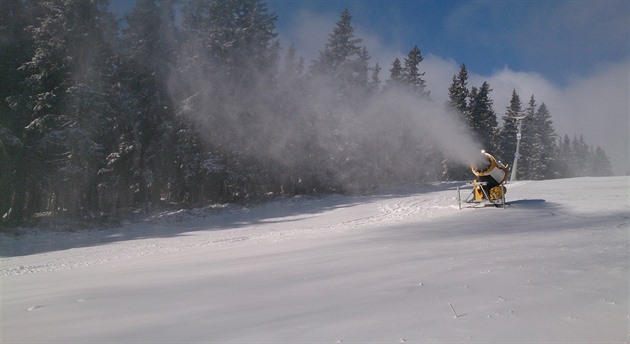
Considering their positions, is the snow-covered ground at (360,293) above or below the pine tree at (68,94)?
below

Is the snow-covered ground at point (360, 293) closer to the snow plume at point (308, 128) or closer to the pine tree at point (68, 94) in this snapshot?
the pine tree at point (68, 94)

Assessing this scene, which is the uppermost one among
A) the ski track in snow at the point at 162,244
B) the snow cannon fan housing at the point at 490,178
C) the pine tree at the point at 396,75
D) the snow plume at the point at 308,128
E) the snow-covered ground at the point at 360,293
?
the pine tree at the point at 396,75

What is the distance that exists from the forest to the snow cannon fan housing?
3.26 metres

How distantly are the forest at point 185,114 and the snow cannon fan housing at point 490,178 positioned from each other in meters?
3.26

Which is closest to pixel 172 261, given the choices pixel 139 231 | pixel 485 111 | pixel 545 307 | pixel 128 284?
pixel 128 284

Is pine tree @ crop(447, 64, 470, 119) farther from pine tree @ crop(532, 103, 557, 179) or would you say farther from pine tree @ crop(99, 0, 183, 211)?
pine tree @ crop(99, 0, 183, 211)

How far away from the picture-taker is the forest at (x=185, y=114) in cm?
1883

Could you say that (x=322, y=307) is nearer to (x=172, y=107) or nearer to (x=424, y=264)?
(x=424, y=264)

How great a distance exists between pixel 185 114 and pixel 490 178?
1737cm

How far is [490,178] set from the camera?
13398mm

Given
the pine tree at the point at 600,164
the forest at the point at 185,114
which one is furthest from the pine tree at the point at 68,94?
the pine tree at the point at 600,164

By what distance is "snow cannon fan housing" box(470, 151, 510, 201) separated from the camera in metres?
13.3

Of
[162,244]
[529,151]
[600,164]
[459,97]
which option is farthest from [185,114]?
[600,164]

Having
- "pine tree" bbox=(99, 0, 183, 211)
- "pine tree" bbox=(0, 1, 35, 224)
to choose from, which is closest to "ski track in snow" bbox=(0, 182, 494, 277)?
"pine tree" bbox=(0, 1, 35, 224)
